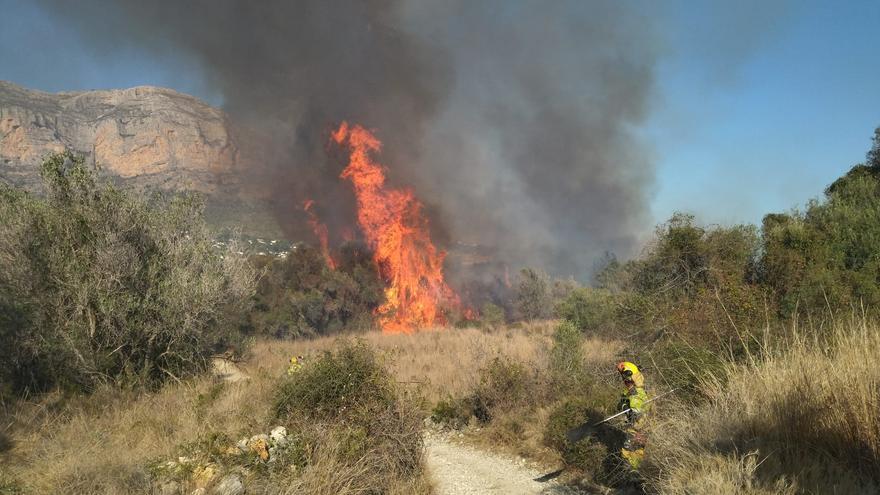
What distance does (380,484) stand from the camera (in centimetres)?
626

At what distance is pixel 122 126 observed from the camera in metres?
70.8

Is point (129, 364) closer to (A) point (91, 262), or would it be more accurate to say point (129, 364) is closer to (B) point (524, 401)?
(A) point (91, 262)

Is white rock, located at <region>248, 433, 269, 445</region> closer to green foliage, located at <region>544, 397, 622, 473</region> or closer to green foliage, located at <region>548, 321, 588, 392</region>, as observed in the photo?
green foliage, located at <region>544, 397, 622, 473</region>

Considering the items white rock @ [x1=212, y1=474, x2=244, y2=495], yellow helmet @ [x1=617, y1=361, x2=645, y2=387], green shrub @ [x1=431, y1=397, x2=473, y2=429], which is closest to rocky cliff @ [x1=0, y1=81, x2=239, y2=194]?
green shrub @ [x1=431, y1=397, x2=473, y2=429]

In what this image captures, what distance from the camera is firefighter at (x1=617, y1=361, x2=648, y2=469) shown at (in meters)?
6.36

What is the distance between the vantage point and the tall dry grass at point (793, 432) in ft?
12.0

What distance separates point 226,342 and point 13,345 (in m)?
7.47

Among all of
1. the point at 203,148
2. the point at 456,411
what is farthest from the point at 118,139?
the point at 456,411

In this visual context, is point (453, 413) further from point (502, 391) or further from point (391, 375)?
point (391, 375)

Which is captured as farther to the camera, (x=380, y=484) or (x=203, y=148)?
(x=203, y=148)

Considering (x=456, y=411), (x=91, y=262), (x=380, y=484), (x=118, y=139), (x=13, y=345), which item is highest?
(x=118, y=139)

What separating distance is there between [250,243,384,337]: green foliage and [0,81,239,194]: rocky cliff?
21.4 m

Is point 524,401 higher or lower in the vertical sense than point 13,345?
lower

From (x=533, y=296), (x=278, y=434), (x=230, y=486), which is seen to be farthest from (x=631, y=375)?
(x=533, y=296)
